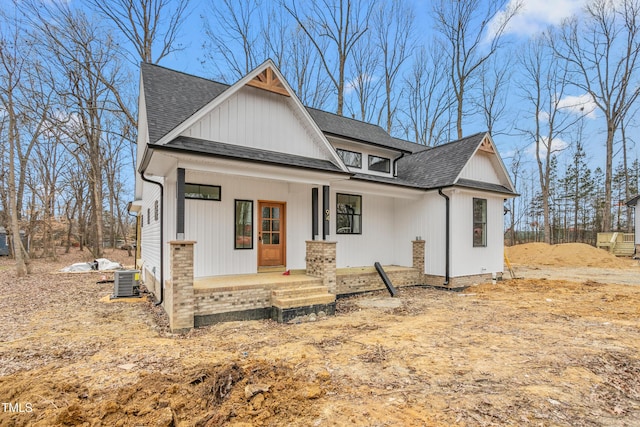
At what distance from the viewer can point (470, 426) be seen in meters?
2.71

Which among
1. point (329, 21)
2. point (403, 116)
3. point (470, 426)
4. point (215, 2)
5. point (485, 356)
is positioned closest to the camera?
point (470, 426)

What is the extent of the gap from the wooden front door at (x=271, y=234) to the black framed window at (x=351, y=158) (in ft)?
10.1

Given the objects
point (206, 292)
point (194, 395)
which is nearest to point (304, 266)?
point (206, 292)

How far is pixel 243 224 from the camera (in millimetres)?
7887

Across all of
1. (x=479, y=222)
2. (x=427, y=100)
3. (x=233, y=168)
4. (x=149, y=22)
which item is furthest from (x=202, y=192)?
(x=427, y=100)

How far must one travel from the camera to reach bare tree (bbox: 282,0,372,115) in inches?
730

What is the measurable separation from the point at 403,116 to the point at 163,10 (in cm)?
1666

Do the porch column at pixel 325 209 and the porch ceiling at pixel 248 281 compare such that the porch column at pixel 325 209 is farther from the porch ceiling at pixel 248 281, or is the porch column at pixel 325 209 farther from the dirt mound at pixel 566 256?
the dirt mound at pixel 566 256

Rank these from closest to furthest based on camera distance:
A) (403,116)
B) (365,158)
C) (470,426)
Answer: (470,426), (365,158), (403,116)

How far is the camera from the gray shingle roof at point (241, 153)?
583cm

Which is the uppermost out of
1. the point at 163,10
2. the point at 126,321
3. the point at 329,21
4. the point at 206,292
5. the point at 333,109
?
the point at 329,21

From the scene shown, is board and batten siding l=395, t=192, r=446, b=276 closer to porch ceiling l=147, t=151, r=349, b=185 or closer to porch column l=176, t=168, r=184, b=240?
porch ceiling l=147, t=151, r=349, b=185

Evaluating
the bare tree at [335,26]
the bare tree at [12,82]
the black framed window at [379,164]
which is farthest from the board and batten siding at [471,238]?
the bare tree at [12,82]

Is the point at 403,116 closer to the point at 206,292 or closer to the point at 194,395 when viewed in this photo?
the point at 206,292
